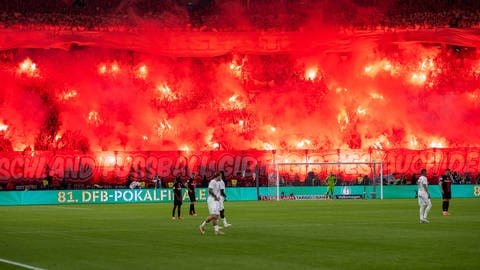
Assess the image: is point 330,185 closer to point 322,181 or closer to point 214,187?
point 322,181

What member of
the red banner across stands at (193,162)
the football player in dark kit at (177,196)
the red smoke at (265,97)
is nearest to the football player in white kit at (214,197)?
the football player in dark kit at (177,196)

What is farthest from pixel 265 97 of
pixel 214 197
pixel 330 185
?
pixel 214 197

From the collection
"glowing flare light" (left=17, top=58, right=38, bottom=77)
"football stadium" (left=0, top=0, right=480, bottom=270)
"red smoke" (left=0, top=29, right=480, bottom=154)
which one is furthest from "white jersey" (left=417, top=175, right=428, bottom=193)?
"glowing flare light" (left=17, top=58, right=38, bottom=77)

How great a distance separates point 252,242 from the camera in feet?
91.4

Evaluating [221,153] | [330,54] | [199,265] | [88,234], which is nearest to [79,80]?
[221,153]

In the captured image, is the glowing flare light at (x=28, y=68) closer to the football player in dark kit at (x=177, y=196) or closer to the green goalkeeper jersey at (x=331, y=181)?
the green goalkeeper jersey at (x=331, y=181)

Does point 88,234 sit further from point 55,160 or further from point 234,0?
point 234,0

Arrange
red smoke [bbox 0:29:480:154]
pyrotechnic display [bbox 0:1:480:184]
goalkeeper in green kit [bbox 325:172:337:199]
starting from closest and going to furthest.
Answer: goalkeeper in green kit [bbox 325:172:337:199]
pyrotechnic display [bbox 0:1:480:184]
red smoke [bbox 0:29:480:154]

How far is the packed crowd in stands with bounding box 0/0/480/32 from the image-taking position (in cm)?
8781

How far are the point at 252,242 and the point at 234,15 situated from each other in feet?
219

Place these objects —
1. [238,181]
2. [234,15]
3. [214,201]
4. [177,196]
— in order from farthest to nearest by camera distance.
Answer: [234,15]
[238,181]
[177,196]
[214,201]

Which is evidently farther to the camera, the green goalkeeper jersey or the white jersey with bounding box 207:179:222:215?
the green goalkeeper jersey

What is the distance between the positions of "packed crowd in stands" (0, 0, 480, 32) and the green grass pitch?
47.4 m

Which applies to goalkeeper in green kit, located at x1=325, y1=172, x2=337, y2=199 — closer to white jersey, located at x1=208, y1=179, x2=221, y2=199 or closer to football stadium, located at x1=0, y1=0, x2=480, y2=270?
football stadium, located at x1=0, y1=0, x2=480, y2=270
